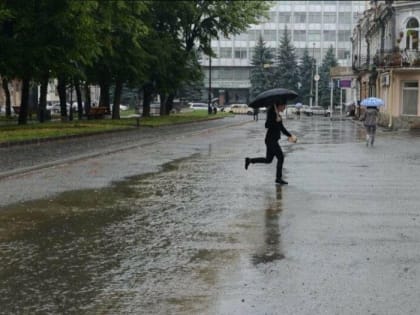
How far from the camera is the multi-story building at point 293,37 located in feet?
433

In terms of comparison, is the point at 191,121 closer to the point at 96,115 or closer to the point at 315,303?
the point at 96,115

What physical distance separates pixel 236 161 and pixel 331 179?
4.94 m

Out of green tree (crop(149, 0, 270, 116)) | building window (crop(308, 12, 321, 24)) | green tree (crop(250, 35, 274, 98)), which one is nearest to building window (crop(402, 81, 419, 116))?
green tree (crop(149, 0, 270, 116))

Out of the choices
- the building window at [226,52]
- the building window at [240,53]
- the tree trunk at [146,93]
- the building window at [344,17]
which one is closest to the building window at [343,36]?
the building window at [344,17]

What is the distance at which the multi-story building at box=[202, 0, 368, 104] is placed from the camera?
433 ft

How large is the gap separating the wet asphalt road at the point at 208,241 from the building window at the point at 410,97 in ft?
102

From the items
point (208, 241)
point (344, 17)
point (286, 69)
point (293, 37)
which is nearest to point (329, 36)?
point (344, 17)

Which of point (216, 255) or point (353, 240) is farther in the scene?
point (353, 240)

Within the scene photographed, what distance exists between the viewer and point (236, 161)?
65.5ft

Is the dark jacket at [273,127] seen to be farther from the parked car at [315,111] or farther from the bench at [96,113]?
the parked car at [315,111]

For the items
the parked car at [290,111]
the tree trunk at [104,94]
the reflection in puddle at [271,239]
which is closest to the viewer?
the reflection in puddle at [271,239]

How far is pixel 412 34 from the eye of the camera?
47781mm

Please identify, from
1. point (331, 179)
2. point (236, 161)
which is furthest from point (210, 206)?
point (236, 161)

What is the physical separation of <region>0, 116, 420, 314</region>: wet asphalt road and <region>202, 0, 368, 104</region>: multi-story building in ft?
386
